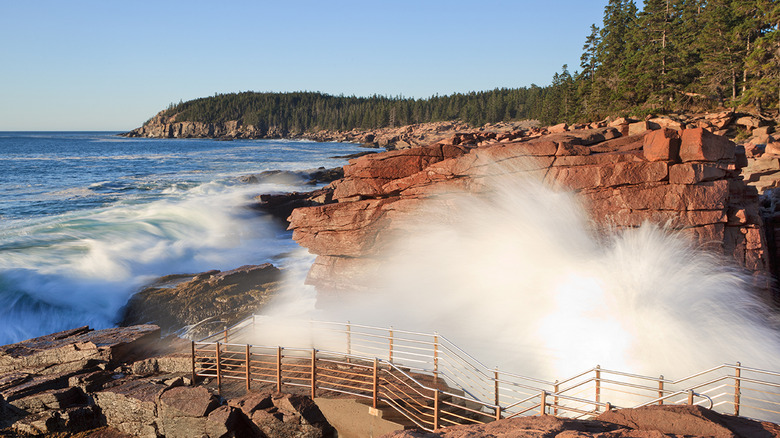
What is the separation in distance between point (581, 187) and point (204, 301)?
1511 cm

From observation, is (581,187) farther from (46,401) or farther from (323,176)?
(323,176)

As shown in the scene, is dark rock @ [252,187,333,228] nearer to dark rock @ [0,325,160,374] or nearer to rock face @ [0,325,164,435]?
rock face @ [0,325,164,435]

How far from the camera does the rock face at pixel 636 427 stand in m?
5.68

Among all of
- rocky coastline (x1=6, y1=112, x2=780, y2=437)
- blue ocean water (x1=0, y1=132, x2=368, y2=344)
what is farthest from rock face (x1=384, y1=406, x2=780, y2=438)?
blue ocean water (x1=0, y1=132, x2=368, y2=344)

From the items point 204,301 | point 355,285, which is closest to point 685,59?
point 355,285

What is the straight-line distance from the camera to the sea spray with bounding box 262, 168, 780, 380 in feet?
43.1

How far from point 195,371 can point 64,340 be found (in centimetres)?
486

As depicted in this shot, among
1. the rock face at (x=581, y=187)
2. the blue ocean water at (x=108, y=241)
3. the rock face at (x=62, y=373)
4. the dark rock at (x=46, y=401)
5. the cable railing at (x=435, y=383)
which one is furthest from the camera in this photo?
the blue ocean water at (x=108, y=241)

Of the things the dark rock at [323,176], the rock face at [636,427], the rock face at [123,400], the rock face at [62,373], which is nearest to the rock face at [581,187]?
the rock face at [123,400]

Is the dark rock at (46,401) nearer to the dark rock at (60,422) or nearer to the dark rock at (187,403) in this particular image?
the dark rock at (60,422)

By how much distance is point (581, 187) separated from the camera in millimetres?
15016

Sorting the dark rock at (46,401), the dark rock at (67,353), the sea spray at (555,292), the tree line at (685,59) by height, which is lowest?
the dark rock at (46,401)

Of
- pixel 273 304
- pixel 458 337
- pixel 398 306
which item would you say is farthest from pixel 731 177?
pixel 273 304

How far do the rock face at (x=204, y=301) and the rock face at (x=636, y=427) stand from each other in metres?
13.7
